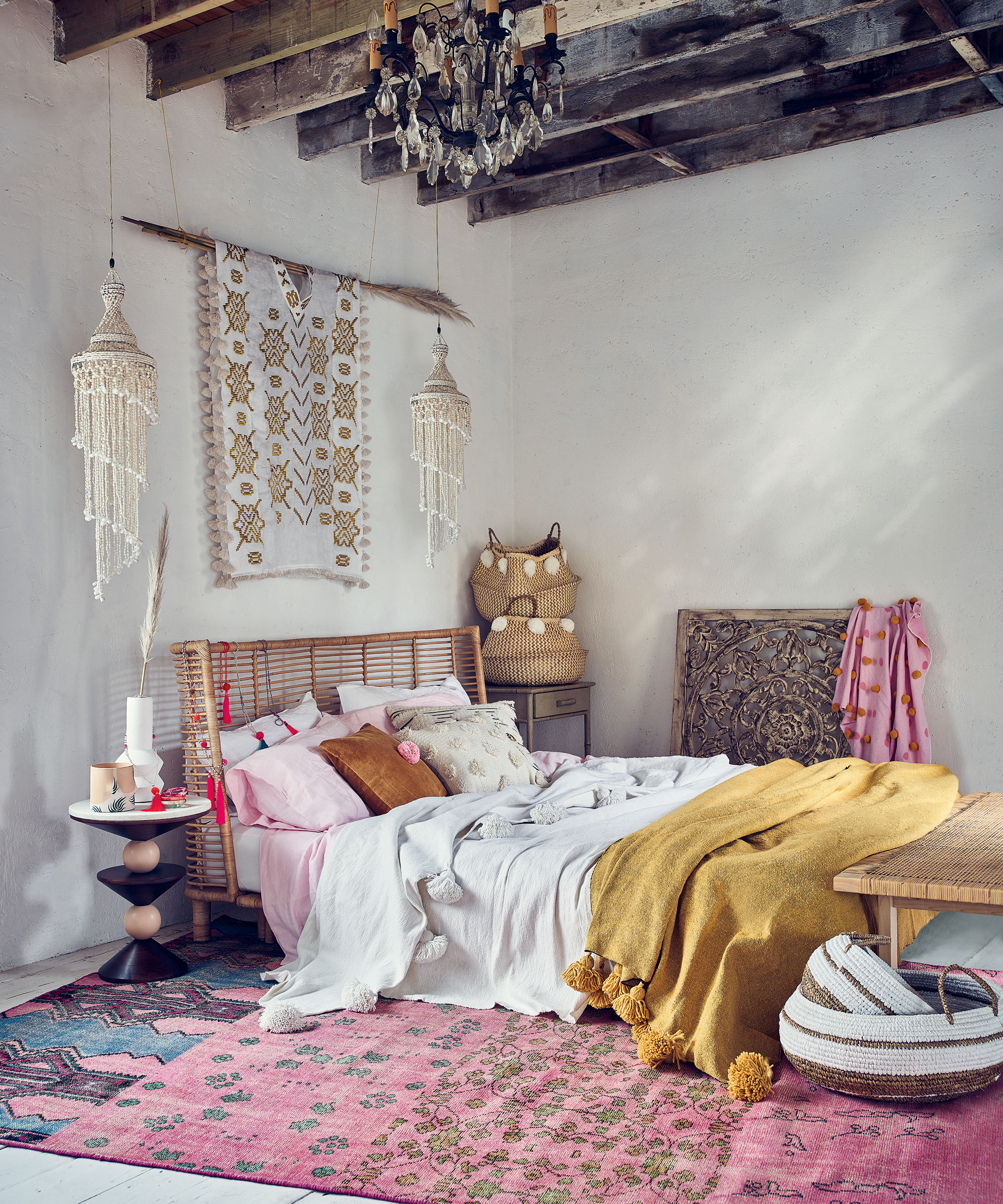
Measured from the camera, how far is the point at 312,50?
13.4 feet

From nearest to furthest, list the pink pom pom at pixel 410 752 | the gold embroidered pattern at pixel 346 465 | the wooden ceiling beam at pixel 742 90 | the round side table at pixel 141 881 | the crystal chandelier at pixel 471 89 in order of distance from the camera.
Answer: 1. the crystal chandelier at pixel 471 89
2. the round side table at pixel 141 881
3. the pink pom pom at pixel 410 752
4. the wooden ceiling beam at pixel 742 90
5. the gold embroidered pattern at pixel 346 465

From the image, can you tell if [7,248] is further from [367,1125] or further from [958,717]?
[958,717]

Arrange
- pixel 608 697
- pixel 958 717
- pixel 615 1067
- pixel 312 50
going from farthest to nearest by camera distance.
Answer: pixel 608 697 → pixel 958 717 → pixel 312 50 → pixel 615 1067

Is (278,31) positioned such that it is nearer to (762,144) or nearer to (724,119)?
(724,119)

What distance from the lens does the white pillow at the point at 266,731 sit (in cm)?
391

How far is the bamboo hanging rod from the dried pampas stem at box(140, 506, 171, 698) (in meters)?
1.06

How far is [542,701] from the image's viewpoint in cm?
543

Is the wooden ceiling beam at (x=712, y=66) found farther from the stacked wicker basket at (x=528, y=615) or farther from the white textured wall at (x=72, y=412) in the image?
the stacked wicker basket at (x=528, y=615)

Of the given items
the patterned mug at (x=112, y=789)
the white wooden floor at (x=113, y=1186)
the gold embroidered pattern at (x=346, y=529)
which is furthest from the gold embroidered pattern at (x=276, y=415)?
the white wooden floor at (x=113, y=1186)

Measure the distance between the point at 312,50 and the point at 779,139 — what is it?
2.27 m

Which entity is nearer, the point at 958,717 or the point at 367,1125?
the point at 367,1125

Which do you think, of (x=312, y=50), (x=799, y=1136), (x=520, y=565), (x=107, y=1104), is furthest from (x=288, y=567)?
(x=799, y=1136)

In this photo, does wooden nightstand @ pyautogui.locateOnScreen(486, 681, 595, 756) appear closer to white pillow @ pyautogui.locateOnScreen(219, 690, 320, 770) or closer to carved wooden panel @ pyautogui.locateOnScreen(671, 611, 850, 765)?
carved wooden panel @ pyautogui.locateOnScreen(671, 611, 850, 765)

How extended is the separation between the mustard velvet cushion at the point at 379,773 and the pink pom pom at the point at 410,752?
0.02 m
